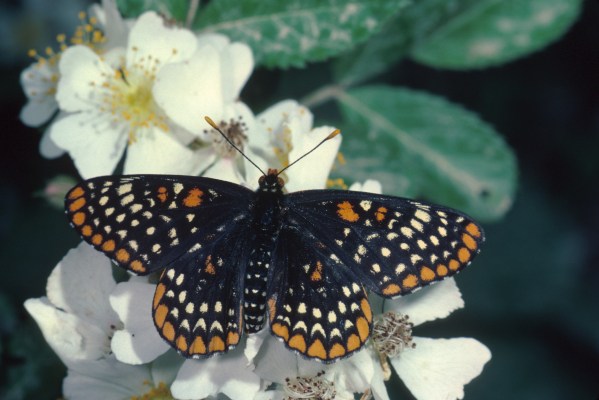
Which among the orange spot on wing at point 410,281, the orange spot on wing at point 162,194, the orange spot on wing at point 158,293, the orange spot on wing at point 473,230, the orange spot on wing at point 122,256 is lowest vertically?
the orange spot on wing at point 410,281

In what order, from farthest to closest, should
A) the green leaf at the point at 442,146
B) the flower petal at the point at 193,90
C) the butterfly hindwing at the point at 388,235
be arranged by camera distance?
the green leaf at the point at 442,146 < the flower petal at the point at 193,90 < the butterfly hindwing at the point at 388,235

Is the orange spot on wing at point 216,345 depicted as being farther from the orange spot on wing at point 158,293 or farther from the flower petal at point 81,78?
the flower petal at point 81,78

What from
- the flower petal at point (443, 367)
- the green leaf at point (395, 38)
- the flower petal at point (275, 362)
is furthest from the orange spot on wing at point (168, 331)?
the green leaf at point (395, 38)

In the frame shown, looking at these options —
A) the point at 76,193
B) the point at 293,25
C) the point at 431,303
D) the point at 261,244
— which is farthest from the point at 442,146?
the point at 76,193

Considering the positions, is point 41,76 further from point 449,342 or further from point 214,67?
point 449,342

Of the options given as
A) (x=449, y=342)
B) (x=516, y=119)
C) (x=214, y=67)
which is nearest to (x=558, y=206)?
(x=516, y=119)
